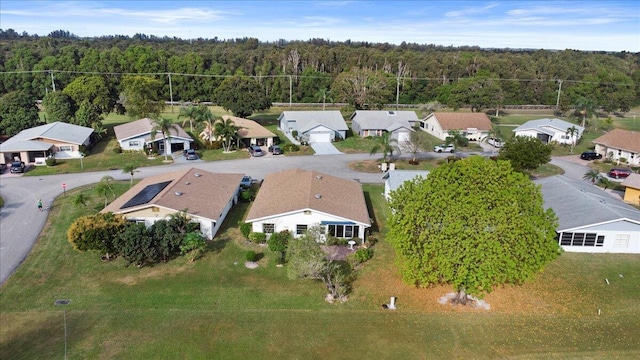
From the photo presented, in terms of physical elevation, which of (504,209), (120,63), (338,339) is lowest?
(338,339)

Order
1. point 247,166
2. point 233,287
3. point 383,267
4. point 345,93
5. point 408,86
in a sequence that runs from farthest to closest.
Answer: point 408,86, point 345,93, point 247,166, point 383,267, point 233,287

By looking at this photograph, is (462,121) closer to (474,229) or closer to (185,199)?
(185,199)

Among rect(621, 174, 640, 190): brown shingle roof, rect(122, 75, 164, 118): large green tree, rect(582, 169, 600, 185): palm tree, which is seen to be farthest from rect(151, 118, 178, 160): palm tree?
rect(621, 174, 640, 190): brown shingle roof

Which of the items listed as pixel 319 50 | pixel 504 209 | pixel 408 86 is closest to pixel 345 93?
pixel 408 86

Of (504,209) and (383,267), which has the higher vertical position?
(504,209)

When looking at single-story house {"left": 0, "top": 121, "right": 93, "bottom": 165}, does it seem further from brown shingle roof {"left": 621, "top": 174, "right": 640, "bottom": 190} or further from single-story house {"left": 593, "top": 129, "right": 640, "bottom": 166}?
single-story house {"left": 593, "top": 129, "right": 640, "bottom": 166}

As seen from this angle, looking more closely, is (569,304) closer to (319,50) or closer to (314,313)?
(314,313)

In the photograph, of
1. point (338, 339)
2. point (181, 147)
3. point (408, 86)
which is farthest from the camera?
point (408, 86)
